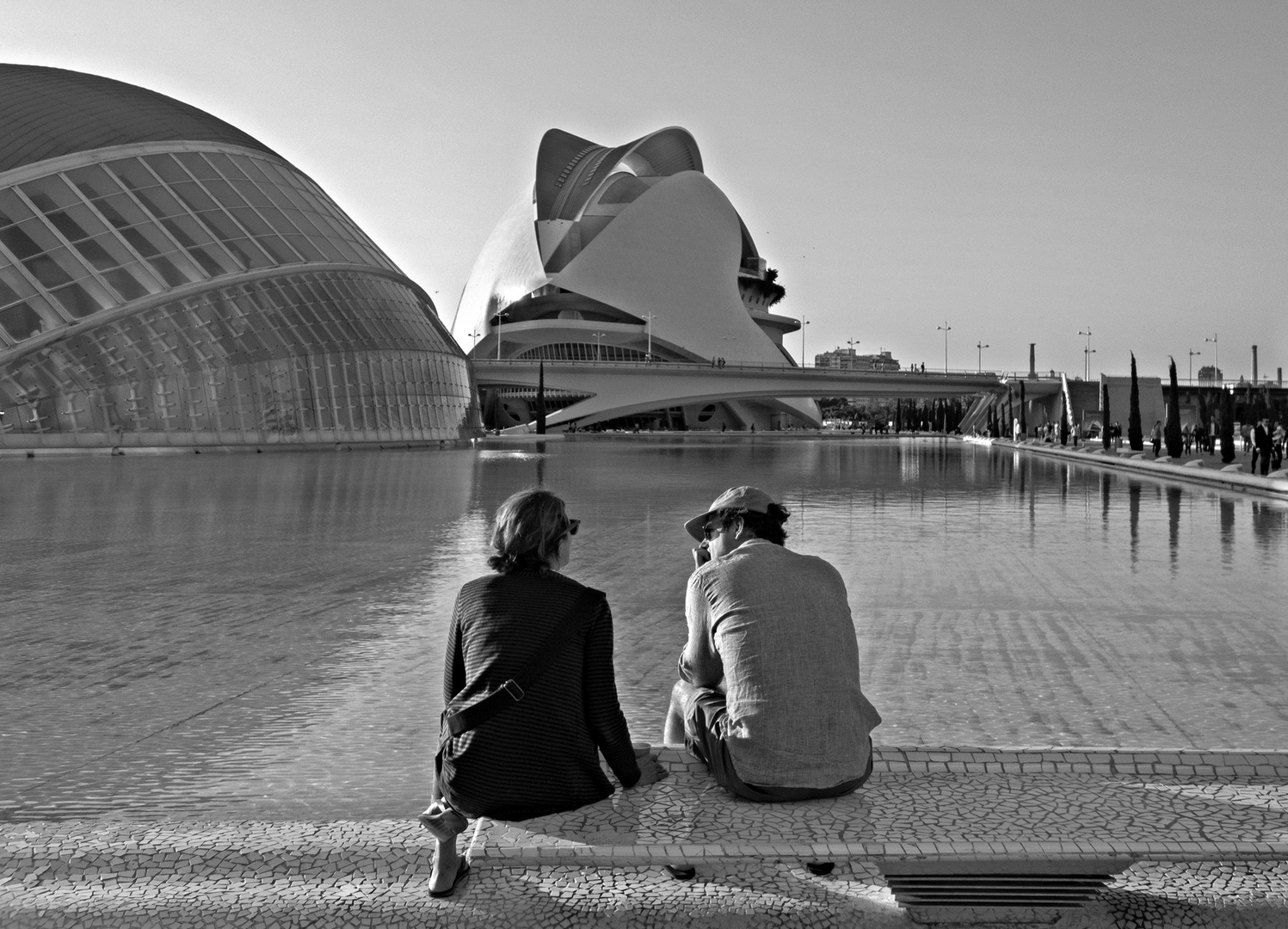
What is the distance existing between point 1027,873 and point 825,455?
43.2 m

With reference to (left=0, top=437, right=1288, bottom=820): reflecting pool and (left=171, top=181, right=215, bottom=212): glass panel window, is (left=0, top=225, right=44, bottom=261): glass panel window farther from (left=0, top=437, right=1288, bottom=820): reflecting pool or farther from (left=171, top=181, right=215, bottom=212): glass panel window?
(left=0, top=437, right=1288, bottom=820): reflecting pool

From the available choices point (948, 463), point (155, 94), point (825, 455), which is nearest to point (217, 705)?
point (948, 463)

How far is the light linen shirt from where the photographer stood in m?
3.80

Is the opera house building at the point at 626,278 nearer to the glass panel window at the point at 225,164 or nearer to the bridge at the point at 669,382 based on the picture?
the bridge at the point at 669,382

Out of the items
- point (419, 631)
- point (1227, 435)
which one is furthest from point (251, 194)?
point (419, 631)

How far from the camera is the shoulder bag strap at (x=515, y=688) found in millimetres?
3668


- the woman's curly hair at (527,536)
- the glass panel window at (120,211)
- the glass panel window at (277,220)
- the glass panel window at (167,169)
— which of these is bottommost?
the woman's curly hair at (527,536)


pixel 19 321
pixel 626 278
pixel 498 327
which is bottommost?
pixel 19 321

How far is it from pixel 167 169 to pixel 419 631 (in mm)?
37932

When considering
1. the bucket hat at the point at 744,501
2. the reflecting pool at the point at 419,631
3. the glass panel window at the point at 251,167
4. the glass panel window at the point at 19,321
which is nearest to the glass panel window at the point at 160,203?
the glass panel window at the point at 251,167

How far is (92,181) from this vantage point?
128 ft

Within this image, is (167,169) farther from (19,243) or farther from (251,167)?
(19,243)

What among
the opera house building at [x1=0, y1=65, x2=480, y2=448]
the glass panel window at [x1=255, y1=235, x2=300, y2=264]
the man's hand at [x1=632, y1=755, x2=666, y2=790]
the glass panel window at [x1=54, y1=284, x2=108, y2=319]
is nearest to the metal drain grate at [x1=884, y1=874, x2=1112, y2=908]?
the man's hand at [x1=632, y1=755, x2=666, y2=790]

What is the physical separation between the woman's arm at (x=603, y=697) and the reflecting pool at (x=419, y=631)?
3.04 feet
